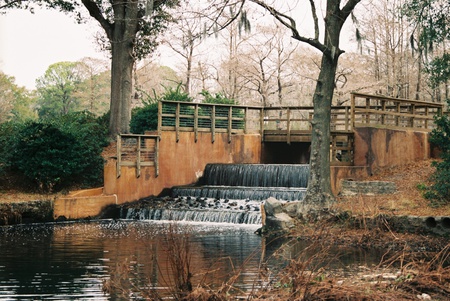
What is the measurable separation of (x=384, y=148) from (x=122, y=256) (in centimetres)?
1045

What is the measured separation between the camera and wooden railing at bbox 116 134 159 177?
2149cm

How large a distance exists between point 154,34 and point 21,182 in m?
9.82

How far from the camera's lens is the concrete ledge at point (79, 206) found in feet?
63.2

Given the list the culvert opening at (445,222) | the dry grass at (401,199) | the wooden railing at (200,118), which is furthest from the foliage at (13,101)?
the culvert opening at (445,222)

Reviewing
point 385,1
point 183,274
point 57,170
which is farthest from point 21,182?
point 385,1

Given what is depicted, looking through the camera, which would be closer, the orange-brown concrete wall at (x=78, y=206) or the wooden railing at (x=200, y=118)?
the orange-brown concrete wall at (x=78, y=206)

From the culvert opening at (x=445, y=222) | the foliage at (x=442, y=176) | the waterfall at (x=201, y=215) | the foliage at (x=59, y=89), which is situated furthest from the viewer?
the foliage at (x=59, y=89)

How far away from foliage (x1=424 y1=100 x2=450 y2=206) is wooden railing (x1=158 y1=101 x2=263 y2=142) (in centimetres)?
898

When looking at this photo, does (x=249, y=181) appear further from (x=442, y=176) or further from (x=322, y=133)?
(x=442, y=176)

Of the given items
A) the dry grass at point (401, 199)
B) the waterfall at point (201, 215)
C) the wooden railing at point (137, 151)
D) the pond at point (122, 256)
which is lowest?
the pond at point (122, 256)

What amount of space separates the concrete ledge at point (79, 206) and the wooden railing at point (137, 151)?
139 centimetres

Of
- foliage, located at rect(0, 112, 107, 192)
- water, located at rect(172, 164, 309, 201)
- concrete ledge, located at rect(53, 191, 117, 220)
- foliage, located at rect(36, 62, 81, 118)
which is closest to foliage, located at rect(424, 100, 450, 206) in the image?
water, located at rect(172, 164, 309, 201)

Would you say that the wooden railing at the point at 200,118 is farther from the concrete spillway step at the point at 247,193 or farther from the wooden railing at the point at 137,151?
the concrete spillway step at the point at 247,193

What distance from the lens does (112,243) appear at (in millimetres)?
14297
